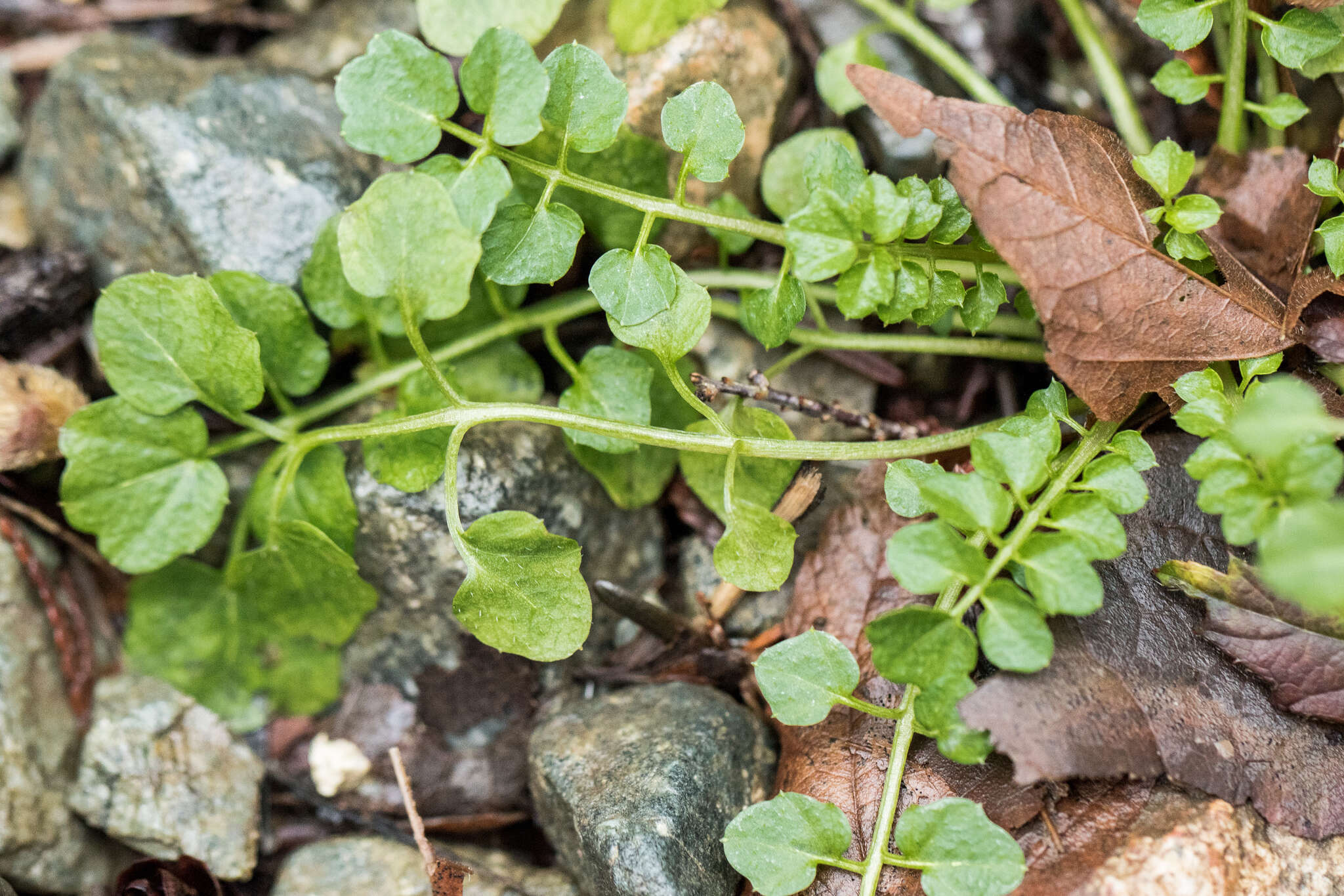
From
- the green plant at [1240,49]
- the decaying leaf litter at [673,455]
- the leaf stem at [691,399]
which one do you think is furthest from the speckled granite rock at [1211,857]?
the green plant at [1240,49]

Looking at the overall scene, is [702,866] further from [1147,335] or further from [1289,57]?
[1289,57]

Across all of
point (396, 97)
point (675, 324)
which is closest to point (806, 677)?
point (675, 324)

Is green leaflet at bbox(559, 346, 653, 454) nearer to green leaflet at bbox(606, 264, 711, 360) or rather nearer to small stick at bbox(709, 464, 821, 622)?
green leaflet at bbox(606, 264, 711, 360)

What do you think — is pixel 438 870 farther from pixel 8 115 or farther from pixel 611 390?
pixel 8 115

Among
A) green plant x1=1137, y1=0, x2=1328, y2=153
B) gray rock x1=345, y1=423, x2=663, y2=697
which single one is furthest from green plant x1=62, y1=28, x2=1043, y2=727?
green plant x1=1137, y1=0, x2=1328, y2=153

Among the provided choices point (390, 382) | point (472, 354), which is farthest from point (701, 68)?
point (390, 382)

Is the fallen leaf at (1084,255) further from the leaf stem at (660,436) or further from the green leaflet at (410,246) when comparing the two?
the green leaflet at (410,246)
